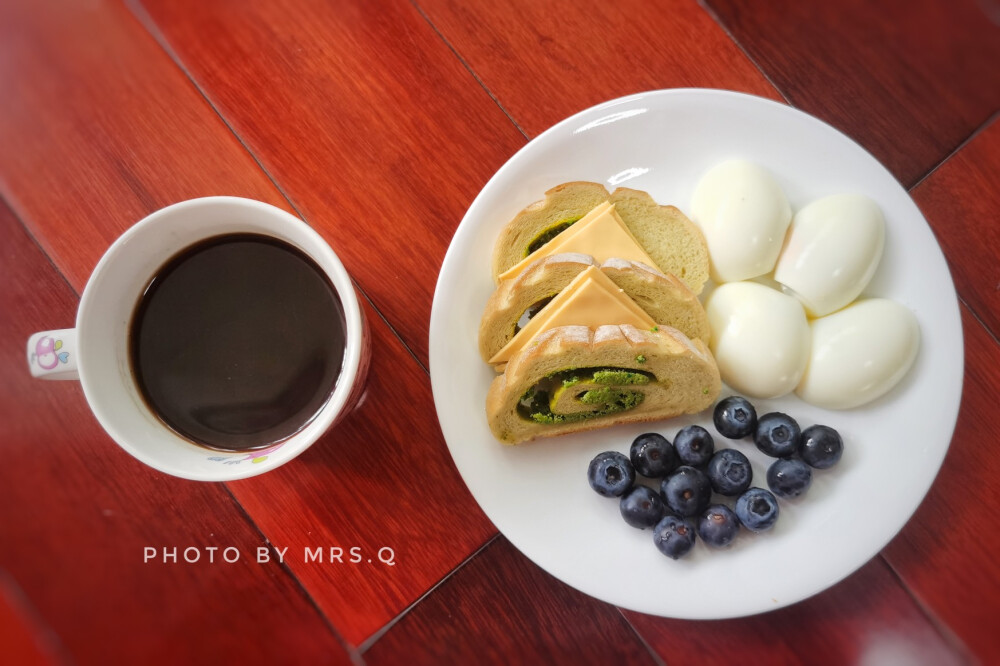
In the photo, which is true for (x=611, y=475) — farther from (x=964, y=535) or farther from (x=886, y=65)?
(x=886, y=65)

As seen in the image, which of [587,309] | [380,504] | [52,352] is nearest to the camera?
[52,352]

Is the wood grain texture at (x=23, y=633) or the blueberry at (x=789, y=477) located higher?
the blueberry at (x=789, y=477)

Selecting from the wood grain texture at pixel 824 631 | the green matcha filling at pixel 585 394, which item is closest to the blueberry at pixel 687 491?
the green matcha filling at pixel 585 394

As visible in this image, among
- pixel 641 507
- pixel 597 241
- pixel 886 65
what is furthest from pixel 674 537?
pixel 886 65

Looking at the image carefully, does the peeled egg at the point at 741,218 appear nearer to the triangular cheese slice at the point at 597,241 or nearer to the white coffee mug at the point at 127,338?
the triangular cheese slice at the point at 597,241

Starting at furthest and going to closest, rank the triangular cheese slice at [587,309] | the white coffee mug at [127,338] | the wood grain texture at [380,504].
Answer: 1. the wood grain texture at [380,504]
2. the triangular cheese slice at [587,309]
3. the white coffee mug at [127,338]

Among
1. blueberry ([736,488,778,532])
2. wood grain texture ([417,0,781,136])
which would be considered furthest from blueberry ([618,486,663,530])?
wood grain texture ([417,0,781,136])
